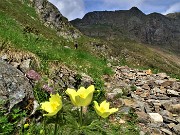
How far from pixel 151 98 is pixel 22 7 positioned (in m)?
38.5

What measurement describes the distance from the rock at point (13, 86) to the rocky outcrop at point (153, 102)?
4273mm

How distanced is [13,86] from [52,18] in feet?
202

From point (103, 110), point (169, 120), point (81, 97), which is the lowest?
point (169, 120)

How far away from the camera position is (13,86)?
27.1 feet

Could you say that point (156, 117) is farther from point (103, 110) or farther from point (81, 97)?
point (81, 97)

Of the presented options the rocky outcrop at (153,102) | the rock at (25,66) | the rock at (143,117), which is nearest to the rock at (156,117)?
the rocky outcrop at (153,102)

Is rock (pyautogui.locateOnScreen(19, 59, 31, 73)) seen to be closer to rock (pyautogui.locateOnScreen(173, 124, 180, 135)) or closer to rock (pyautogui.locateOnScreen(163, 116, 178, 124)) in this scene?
rock (pyautogui.locateOnScreen(173, 124, 180, 135))

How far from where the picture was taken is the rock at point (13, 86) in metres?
7.79

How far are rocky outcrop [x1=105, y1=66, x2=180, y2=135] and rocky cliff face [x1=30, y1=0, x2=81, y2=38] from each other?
40.8 meters

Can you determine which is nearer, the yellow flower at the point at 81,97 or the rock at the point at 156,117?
the yellow flower at the point at 81,97

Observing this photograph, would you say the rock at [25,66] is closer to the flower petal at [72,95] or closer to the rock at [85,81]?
the rock at [85,81]

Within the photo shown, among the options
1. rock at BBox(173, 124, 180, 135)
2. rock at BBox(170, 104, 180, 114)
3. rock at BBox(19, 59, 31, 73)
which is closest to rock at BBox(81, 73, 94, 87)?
rock at BBox(170, 104, 180, 114)

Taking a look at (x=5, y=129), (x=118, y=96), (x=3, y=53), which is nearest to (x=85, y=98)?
(x=5, y=129)

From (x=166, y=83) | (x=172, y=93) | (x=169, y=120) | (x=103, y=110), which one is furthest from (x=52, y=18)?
(x=103, y=110)
